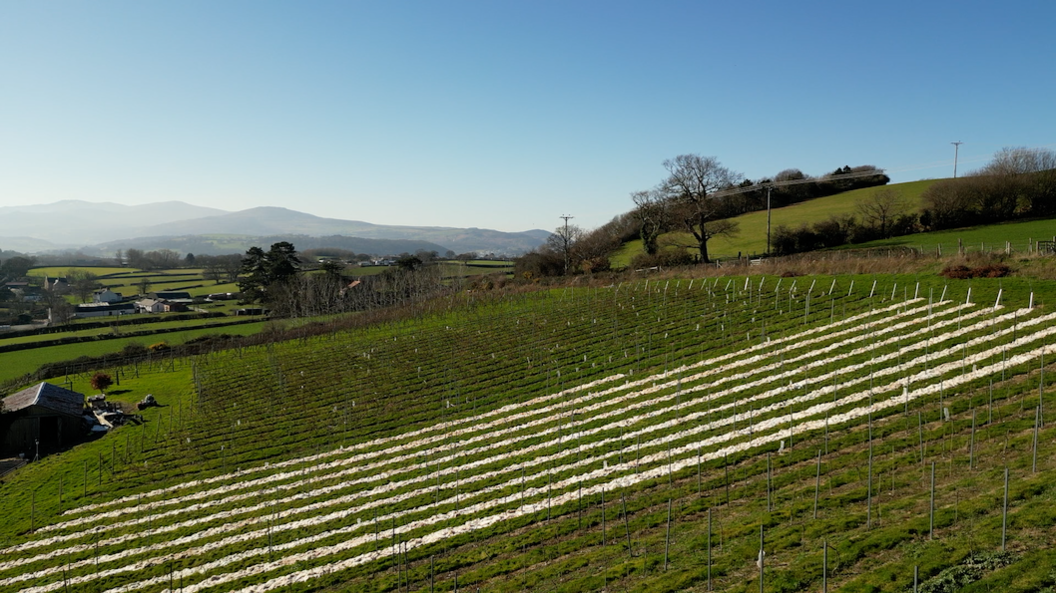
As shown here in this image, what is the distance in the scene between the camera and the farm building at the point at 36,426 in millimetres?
38000

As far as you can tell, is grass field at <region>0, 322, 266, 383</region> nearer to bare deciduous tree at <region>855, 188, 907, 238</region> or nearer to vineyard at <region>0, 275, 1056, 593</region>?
vineyard at <region>0, 275, 1056, 593</region>

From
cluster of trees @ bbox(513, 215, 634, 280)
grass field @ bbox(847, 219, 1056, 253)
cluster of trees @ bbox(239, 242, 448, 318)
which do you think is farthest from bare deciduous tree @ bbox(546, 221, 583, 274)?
grass field @ bbox(847, 219, 1056, 253)

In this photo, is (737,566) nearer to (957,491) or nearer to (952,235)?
(957,491)

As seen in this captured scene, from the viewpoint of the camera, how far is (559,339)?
43.1 metres

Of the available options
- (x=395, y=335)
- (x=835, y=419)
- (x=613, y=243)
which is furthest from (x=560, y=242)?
(x=835, y=419)

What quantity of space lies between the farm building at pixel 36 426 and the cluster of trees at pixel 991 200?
81.9m

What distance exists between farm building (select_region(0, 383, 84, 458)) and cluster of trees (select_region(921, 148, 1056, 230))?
269 ft

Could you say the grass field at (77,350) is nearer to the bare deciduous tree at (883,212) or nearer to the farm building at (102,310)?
the farm building at (102,310)

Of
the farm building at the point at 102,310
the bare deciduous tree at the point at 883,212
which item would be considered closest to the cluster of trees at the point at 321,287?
the farm building at the point at 102,310

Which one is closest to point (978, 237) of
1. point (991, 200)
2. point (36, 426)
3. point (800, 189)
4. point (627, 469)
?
point (991, 200)

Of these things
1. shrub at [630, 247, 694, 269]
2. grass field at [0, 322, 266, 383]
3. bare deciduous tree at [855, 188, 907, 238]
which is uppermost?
bare deciduous tree at [855, 188, 907, 238]

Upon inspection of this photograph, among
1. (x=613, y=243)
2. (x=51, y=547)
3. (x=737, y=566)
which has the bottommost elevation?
(x=51, y=547)

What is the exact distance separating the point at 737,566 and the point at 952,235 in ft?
216

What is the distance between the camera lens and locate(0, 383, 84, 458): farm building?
38.0 meters
